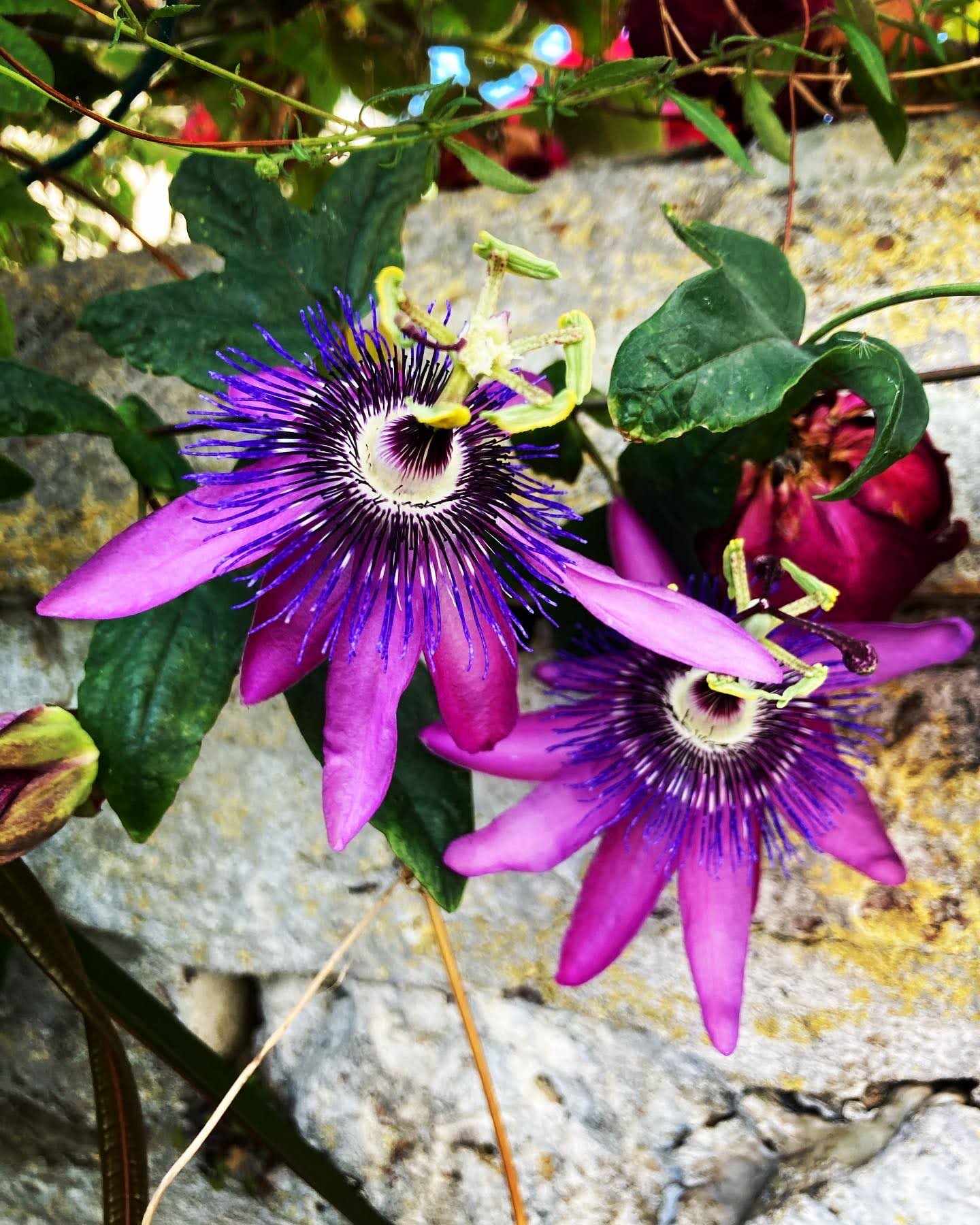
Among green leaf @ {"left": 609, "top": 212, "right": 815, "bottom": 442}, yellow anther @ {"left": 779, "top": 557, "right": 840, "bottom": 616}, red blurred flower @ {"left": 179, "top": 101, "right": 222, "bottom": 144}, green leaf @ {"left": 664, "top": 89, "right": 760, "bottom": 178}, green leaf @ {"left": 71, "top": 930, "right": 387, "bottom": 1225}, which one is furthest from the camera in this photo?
red blurred flower @ {"left": 179, "top": 101, "right": 222, "bottom": 144}

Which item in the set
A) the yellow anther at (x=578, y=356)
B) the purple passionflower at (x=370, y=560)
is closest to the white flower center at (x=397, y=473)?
the purple passionflower at (x=370, y=560)

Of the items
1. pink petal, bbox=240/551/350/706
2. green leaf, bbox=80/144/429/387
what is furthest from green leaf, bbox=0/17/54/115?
pink petal, bbox=240/551/350/706

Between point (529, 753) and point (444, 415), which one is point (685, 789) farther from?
point (444, 415)

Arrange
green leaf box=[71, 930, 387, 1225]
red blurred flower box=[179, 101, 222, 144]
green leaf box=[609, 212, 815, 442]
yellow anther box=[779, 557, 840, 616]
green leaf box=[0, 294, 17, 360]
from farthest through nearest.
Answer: red blurred flower box=[179, 101, 222, 144], green leaf box=[0, 294, 17, 360], green leaf box=[71, 930, 387, 1225], yellow anther box=[779, 557, 840, 616], green leaf box=[609, 212, 815, 442]

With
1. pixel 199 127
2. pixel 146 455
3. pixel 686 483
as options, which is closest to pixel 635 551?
pixel 686 483

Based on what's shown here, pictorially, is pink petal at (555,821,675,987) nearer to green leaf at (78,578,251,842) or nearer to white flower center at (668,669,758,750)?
white flower center at (668,669,758,750)

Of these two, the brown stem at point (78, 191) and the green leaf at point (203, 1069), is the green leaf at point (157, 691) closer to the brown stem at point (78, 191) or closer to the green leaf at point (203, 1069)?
the green leaf at point (203, 1069)
